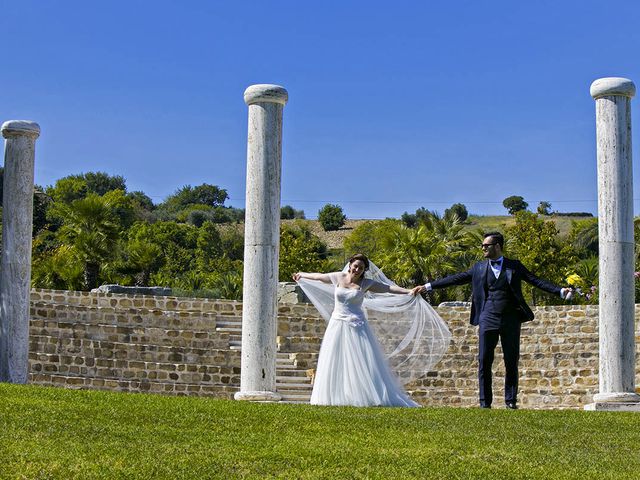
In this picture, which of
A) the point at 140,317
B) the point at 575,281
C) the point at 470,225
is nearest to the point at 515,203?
the point at 470,225

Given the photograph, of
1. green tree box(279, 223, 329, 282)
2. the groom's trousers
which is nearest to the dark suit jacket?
the groom's trousers

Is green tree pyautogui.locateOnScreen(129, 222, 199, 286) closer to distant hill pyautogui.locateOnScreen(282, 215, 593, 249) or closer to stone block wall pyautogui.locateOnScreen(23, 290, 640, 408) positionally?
distant hill pyautogui.locateOnScreen(282, 215, 593, 249)

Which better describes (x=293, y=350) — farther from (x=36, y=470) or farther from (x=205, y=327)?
(x=36, y=470)

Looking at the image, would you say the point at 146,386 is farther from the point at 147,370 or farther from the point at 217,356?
the point at 217,356

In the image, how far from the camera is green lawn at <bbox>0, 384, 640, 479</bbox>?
8.06m

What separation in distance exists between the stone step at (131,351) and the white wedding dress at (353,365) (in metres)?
10.0

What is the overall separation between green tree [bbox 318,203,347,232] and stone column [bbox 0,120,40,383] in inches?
3194

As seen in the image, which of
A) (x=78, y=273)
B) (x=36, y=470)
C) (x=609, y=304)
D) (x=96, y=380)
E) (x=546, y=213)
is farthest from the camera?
(x=546, y=213)

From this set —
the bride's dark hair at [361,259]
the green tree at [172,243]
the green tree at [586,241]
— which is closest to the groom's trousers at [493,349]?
the bride's dark hair at [361,259]

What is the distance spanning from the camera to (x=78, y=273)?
35.6m

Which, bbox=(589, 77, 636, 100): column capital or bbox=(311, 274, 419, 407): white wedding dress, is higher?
bbox=(589, 77, 636, 100): column capital

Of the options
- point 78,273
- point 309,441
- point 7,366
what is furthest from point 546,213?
point 309,441

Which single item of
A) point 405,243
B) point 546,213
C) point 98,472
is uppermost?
point 546,213

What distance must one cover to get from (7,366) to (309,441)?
9.16 meters
